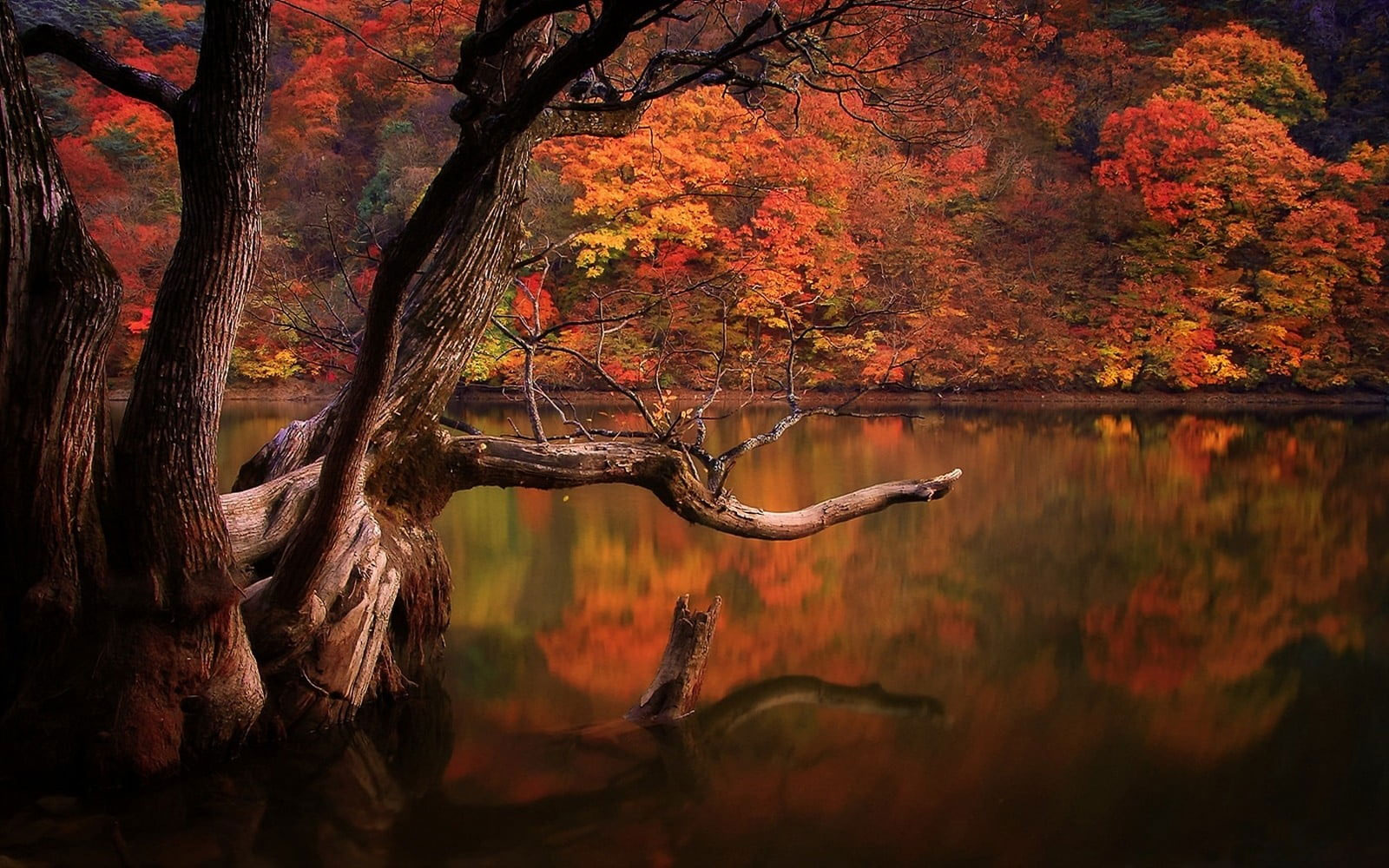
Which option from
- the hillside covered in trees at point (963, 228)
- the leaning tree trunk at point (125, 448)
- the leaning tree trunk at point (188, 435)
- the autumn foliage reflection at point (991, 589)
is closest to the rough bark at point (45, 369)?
the leaning tree trunk at point (125, 448)

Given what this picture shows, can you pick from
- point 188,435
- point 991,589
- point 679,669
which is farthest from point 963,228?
point 188,435

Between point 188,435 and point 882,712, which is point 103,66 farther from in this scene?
point 882,712

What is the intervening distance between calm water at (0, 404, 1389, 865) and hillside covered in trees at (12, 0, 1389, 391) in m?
11.2

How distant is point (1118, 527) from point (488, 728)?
756 centimetres

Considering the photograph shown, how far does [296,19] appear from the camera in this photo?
33.2 m

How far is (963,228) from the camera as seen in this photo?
24172mm

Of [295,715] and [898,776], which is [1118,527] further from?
[295,715]

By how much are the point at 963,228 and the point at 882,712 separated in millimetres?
20667

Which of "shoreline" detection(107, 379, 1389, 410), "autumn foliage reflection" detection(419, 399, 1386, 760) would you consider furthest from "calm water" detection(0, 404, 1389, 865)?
"shoreline" detection(107, 379, 1389, 410)

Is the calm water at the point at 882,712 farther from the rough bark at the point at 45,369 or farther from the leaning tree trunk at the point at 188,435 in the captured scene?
the rough bark at the point at 45,369

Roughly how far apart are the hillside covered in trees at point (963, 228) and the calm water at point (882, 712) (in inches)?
442

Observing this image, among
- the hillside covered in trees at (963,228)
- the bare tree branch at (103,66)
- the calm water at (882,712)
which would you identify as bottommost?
the calm water at (882,712)

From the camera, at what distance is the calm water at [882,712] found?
12.7 ft

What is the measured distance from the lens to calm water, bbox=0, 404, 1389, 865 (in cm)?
386
